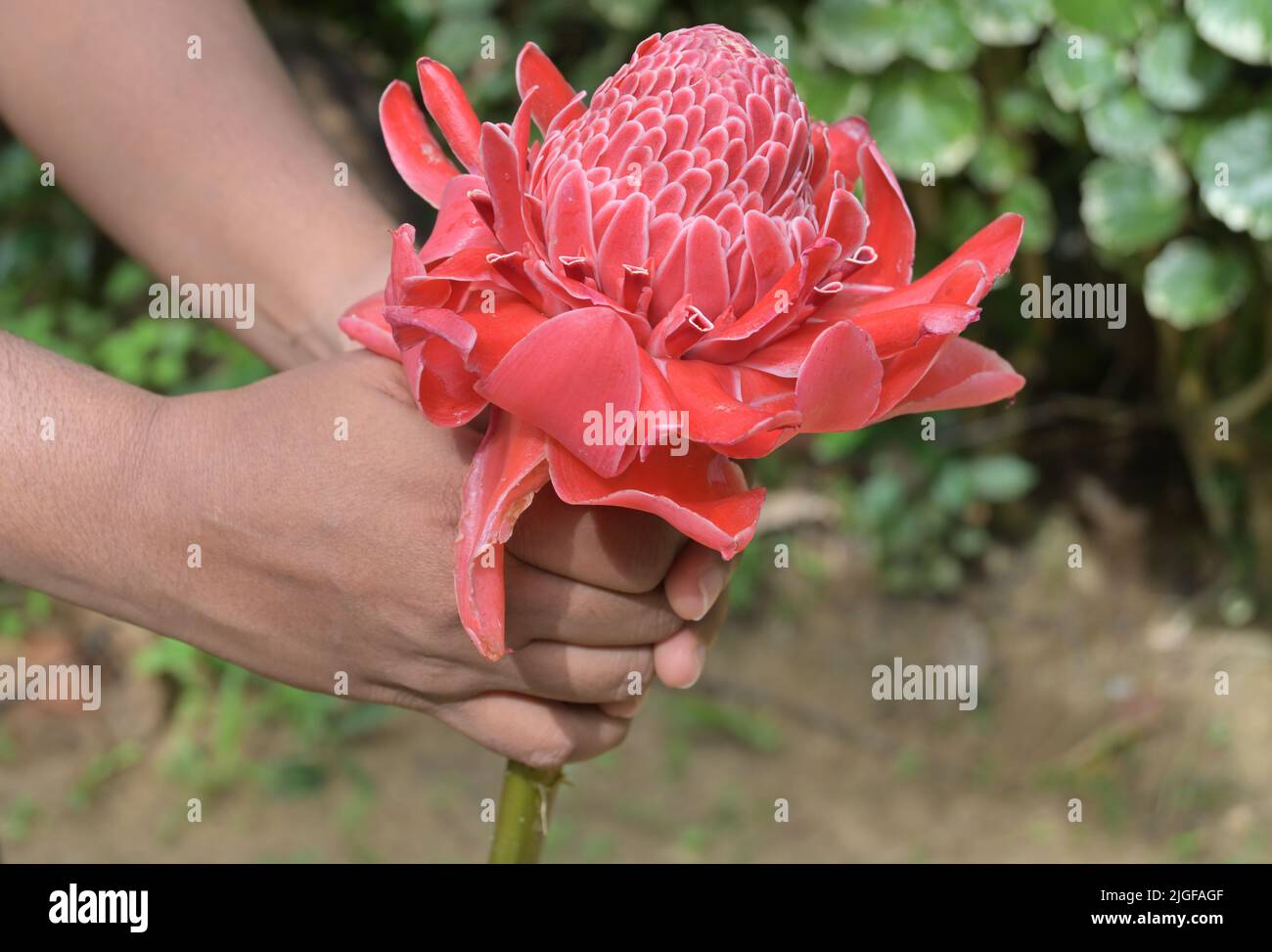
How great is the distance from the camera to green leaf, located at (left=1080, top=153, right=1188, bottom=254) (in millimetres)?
2096

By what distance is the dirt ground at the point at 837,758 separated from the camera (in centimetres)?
227

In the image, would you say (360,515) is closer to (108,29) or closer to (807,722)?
(108,29)

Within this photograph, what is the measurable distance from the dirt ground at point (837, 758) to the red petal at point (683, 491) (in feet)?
5.24

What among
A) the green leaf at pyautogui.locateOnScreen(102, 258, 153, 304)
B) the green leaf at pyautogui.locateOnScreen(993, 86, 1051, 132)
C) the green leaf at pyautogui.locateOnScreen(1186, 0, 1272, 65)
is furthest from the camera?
the green leaf at pyautogui.locateOnScreen(102, 258, 153, 304)

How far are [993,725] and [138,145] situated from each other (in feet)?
6.57

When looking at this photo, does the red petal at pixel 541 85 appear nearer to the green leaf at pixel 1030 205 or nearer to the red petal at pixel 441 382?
the red petal at pixel 441 382

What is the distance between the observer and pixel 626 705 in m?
1.06

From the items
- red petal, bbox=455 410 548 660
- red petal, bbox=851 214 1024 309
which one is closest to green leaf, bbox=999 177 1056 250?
red petal, bbox=851 214 1024 309

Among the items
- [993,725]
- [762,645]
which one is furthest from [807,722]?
[993,725]

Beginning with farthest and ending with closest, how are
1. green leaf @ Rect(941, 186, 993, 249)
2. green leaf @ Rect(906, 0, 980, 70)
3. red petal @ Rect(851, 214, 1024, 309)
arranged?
1. green leaf @ Rect(941, 186, 993, 249)
2. green leaf @ Rect(906, 0, 980, 70)
3. red petal @ Rect(851, 214, 1024, 309)

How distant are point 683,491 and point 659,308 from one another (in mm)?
119

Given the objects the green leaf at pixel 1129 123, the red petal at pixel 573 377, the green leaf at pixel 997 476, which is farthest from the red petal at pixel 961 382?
the green leaf at pixel 997 476

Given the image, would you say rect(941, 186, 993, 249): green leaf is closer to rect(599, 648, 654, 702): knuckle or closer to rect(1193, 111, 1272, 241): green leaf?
rect(1193, 111, 1272, 241): green leaf

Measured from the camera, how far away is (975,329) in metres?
2.62
